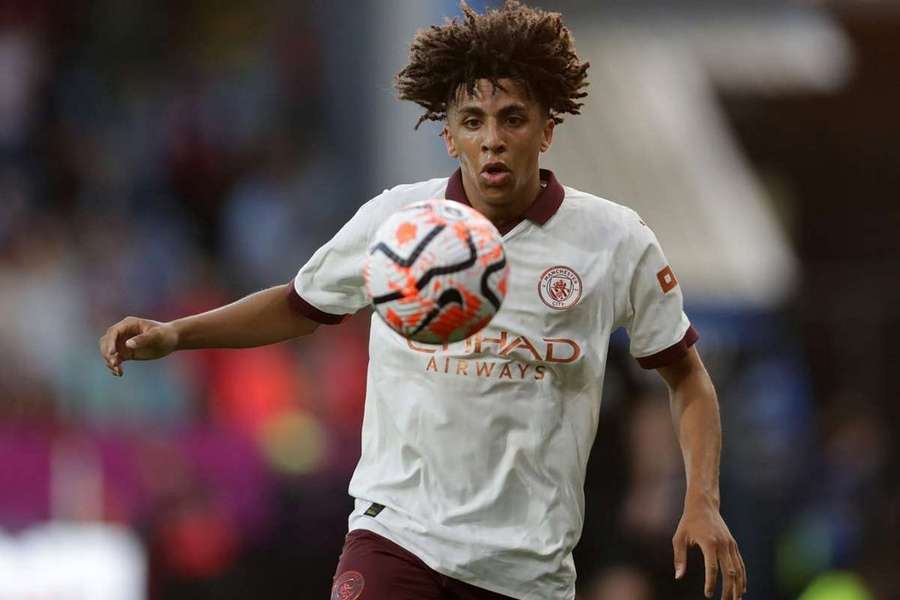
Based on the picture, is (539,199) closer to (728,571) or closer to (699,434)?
(699,434)

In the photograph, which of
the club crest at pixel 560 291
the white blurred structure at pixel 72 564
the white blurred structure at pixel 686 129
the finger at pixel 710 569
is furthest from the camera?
the white blurred structure at pixel 686 129

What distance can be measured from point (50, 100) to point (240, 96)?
1.63 m

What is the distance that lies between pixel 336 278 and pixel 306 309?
0.54 feet

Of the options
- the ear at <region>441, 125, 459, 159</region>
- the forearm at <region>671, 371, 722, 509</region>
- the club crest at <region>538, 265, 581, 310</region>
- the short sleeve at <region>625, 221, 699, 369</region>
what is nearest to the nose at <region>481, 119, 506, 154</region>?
the ear at <region>441, 125, 459, 159</region>

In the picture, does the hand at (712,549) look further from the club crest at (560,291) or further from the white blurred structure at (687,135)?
the white blurred structure at (687,135)

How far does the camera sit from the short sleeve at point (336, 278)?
5336 mm

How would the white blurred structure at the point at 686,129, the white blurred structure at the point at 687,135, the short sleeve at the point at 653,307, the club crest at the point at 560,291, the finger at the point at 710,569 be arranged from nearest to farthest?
the finger at the point at 710,569
the club crest at the point at 560,291
the short sleeve at the point at 653,307
the white blurred structure at the point at 686,129
the white blurred structure at the point at 687,135

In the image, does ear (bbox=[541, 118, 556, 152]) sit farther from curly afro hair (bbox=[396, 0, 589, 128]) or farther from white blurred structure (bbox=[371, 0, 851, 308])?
white blurred structure (bbox=[371, 0, 851, 308])

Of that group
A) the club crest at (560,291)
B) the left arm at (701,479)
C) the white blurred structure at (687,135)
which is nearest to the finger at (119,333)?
the club crest at (560,291)

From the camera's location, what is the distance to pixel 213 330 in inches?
215

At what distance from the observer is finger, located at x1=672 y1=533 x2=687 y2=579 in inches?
193

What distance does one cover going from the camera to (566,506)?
5133 millimetres

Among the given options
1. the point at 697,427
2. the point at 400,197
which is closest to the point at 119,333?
the point at 400,197

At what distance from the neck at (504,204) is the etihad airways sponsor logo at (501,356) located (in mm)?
378
